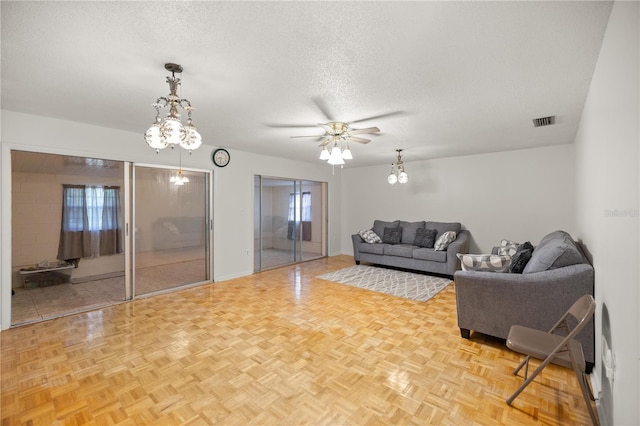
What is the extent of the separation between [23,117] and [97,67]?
1953mm

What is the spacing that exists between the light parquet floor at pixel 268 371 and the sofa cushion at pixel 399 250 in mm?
Answer: 1914

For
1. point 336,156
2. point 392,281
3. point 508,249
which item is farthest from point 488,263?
point 336,156

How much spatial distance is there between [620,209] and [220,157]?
4.91 m

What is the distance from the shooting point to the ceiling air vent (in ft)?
10.9

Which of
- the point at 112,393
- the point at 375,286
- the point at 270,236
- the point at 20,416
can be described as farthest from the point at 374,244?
the point at 20,416

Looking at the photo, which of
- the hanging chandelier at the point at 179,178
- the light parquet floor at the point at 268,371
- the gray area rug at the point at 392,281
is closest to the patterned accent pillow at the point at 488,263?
the light parquet floor at the point at 268,371

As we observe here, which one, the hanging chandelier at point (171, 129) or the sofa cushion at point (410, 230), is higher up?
the hanging chandelier at point (171, 129)

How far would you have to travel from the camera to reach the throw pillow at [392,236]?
6195mm

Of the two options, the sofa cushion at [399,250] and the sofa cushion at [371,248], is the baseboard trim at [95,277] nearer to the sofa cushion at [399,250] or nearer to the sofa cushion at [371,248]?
the sofa cushion at [371,248]

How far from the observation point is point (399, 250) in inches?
223

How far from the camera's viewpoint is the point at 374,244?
6.07 m

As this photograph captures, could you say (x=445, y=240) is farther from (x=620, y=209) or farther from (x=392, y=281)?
(x=620, y=209)

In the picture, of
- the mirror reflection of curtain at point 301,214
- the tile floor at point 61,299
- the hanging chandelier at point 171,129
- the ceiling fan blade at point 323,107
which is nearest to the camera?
the hanging chandelier at point 171,129

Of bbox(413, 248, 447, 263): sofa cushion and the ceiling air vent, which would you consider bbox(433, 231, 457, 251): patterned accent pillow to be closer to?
bbox(413, 248, 447, 263): sofa cushion
